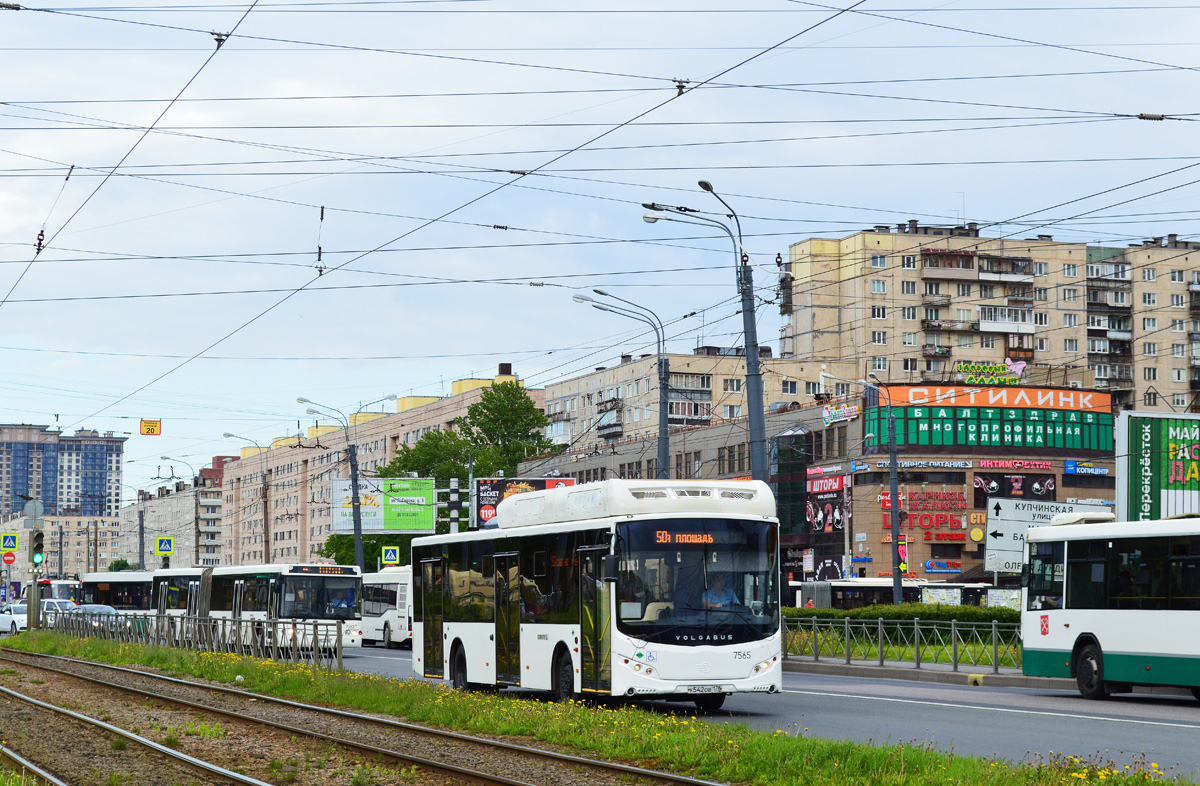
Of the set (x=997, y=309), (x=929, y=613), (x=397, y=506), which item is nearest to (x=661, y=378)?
(x=929, y=613)

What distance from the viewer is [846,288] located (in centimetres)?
11419

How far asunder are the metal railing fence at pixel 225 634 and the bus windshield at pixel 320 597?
3643mm

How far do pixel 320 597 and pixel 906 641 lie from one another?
1619 centimetres

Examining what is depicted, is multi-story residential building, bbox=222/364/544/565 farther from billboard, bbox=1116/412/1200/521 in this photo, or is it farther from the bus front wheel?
the bus front wheel

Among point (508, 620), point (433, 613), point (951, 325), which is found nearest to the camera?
point (508, 620)

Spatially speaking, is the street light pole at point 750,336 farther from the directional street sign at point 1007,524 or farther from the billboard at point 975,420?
the billboard at point 975,420

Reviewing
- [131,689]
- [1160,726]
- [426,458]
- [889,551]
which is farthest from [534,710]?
[426,458]

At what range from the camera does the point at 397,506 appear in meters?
69.2

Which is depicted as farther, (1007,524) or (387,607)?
(387,607)

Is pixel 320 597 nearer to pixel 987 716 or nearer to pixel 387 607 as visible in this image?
pixel 387 607

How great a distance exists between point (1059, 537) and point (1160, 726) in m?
5.89

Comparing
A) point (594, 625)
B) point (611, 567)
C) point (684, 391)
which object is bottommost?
point (594, 625)

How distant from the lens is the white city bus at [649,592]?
716 inches

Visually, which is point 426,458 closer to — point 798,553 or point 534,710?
point 798,553
